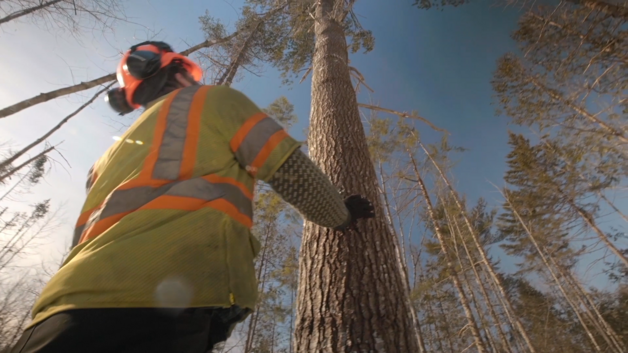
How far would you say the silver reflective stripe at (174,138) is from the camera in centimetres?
88

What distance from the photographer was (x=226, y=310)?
0.85 m

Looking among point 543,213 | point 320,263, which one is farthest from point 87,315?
point 543,213

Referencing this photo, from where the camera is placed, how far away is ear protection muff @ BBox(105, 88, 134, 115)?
1.50m

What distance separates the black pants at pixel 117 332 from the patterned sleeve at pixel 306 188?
1.83 ft

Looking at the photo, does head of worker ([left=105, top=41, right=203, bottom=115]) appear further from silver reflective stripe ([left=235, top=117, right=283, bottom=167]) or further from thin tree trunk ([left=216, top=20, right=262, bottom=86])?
thin tree trunk ([left=216, top=20, right=262, bottom=86])

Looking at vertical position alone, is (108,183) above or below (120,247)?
above

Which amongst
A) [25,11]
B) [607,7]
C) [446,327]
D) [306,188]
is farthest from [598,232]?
[25,11]

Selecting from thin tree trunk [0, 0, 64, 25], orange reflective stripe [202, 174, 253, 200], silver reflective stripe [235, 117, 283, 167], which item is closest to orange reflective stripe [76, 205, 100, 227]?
orange reflective stripe [202, 174, 253, 200]

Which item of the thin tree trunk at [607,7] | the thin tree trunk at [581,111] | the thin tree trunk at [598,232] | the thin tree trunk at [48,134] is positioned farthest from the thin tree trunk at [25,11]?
the thin tree trunk at [598,232]

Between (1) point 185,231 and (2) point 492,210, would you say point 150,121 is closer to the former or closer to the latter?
(1) point 185,231

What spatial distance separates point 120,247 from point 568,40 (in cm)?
1120

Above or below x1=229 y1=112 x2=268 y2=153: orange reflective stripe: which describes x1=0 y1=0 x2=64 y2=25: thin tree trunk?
above

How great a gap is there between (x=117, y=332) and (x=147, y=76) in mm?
1210

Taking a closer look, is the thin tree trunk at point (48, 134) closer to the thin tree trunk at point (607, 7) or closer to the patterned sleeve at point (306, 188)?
the patterned sleeve at point (306, 188)
